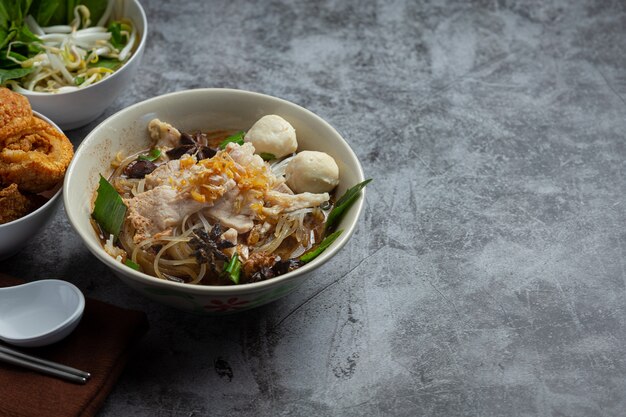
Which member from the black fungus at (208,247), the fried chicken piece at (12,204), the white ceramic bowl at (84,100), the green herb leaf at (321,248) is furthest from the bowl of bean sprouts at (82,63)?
the green herb leaf at (321,248)

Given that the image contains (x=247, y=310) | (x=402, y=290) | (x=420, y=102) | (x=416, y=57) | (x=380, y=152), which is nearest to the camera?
(x=247, y=310)

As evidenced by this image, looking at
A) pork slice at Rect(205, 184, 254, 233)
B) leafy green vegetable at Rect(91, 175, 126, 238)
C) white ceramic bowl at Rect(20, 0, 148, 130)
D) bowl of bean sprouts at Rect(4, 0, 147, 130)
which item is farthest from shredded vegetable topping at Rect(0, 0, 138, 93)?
pork slice at Rect(205, 184, 254, 233)

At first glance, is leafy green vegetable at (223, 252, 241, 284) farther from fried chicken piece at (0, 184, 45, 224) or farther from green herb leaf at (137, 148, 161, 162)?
fried chicken piece at (0, 184, 45, 224)

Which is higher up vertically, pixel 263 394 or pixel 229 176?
pixel 229 176

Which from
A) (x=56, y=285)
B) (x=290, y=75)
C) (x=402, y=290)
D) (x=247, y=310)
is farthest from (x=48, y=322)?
(x=290, y=75)

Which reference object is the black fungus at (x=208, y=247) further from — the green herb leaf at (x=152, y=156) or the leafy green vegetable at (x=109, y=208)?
the green herb leaf at (x=152, y=156)

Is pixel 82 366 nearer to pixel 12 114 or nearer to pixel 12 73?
pixel 12 114

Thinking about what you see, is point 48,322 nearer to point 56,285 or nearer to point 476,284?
point 56,285

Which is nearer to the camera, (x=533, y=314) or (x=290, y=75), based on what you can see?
(x=533, y=314)
